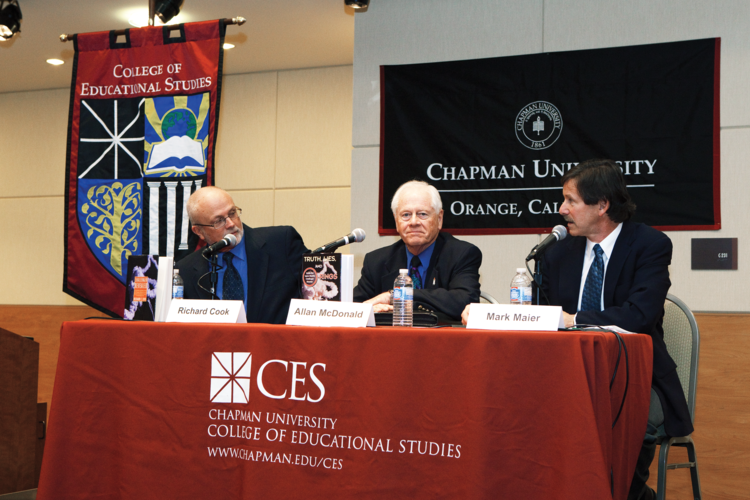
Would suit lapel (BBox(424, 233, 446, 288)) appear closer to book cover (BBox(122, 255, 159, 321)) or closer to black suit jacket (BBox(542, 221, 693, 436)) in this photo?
Answer: black suit jacket (BBox(542, 221, 693, 436))

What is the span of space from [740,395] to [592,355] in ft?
7.45

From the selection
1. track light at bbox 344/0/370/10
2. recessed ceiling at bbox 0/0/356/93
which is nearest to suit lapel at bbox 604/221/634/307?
track light at bbox 344/0/370/10

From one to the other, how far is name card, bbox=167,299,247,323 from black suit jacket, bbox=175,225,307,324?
2.44 ft

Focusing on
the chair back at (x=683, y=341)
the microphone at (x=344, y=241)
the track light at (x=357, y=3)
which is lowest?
the chair back at (x=683, y=341)

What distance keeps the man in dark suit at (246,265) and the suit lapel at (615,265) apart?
3.89 feet

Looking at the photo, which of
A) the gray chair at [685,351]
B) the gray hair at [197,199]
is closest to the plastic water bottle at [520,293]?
the gray chair at [685,351]

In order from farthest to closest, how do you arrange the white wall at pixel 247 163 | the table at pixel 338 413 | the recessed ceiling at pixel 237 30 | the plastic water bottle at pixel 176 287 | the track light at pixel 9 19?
the white wall at pixel 247 163 → the recessed ceiling at pixel 237 30 → the track light at pixel 9 19 → the plastic water bottle at pixel 176 287 → the table at pixel 338 413

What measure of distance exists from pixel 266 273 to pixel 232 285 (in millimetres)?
144

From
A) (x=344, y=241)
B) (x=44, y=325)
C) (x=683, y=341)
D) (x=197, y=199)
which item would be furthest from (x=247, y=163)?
(x=683, y=341)

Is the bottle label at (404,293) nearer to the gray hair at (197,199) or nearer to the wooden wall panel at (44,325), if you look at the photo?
the gray hair at (197,199)

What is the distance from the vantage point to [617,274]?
2197mm

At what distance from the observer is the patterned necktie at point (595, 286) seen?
224 cm

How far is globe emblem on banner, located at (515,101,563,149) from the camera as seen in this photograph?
3.55 meters

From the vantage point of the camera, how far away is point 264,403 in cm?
164
